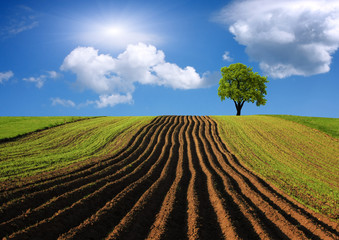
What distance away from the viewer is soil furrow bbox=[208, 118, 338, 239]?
23.0 ft

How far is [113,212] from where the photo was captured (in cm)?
736

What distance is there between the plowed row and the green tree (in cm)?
3288

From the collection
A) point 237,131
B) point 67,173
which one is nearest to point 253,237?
point 67,173

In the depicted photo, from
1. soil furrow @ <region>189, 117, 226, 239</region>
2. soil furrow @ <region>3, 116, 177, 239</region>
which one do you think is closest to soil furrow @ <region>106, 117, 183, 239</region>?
soil furrow @ <region>3, 116, 177, 239</region>

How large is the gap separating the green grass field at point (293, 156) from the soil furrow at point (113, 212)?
6660 millimetres

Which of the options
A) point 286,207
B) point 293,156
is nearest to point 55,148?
point 286,207

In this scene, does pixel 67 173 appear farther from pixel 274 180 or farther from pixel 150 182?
pixel 274 180

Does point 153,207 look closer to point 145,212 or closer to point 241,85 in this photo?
point 145,212

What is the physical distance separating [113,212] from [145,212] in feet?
3.60

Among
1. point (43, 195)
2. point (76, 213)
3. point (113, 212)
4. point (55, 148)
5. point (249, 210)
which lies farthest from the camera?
point (55, 148)

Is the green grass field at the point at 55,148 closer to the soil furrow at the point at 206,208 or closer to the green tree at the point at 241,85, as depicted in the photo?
the soil furrow at the point at 206,208

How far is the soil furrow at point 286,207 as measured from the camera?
7016 mm

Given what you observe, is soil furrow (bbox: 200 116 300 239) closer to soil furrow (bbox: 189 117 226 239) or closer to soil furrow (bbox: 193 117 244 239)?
soil furrow (bbox: 193 117 244 239)

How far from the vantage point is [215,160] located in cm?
1509
